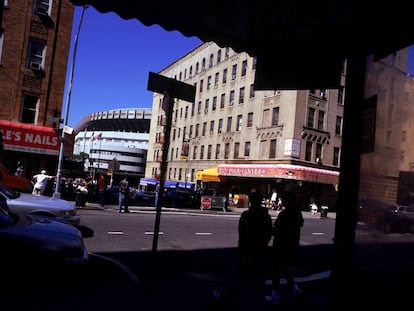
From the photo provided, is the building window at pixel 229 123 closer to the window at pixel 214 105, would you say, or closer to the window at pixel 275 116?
the window at pixel 214 105

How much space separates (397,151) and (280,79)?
176cm

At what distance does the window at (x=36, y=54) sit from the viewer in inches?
888

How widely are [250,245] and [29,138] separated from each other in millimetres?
19310

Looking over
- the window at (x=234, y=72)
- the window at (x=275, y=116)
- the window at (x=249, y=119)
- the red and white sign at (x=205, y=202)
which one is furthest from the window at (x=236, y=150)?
the red and white sign at (x=205, y=202)

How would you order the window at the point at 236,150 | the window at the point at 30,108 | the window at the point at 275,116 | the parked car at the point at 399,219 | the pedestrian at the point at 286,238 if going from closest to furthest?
the parked car at the point at 399,219
the pedestrian at the point at 286,238
the window at the point at 30,108
the window at the point at 275,116
the window at the point at 236,150

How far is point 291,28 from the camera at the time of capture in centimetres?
355

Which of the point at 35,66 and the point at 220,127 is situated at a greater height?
the point at 220,127

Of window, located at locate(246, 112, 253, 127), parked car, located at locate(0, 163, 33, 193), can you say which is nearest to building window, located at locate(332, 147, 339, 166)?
window, located at locate(246, 112, 253, 127)

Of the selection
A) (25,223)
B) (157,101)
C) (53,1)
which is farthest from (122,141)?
(25,223)

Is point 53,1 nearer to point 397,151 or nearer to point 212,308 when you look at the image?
point 212,308

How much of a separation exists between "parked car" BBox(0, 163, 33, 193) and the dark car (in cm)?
913

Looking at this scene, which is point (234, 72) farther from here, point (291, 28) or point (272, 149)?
point (291, 28)

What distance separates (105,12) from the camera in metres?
3.70

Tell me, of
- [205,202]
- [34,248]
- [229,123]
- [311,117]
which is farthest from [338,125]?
[34,248]
